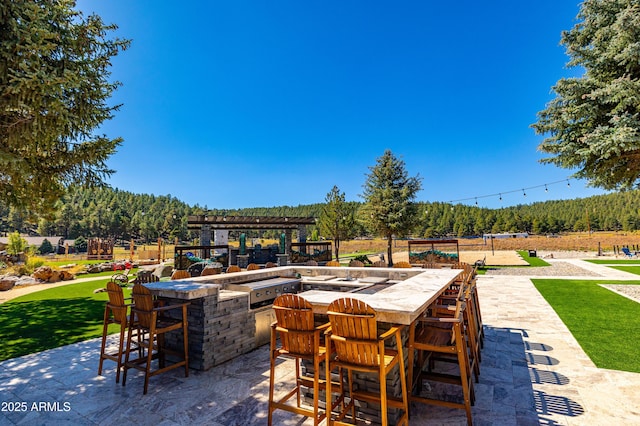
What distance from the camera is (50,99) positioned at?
4426 mm

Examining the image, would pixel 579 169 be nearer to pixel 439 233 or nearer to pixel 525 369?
pixel 525 369

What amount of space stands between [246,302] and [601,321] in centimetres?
734

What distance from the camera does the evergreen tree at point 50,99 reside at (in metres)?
3.94

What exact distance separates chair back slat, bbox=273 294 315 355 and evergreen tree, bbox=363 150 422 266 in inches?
609

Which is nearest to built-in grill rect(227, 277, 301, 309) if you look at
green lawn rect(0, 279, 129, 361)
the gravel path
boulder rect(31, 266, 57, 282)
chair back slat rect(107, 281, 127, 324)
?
chair back slat rect(107, 281, 127, 324)

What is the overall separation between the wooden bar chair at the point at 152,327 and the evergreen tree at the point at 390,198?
1472 cm

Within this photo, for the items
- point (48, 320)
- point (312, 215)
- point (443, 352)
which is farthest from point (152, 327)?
point (312, 215)

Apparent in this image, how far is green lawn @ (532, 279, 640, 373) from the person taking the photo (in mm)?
4348

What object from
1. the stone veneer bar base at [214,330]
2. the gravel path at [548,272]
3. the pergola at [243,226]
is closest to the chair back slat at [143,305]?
the stone veneer bar base at [214,330]

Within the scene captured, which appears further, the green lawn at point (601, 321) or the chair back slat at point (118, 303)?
the green lawn at point (601, 321)

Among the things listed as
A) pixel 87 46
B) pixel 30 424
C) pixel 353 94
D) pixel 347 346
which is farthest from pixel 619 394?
pixel 353 94

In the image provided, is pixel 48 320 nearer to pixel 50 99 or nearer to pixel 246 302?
pixel 50 99

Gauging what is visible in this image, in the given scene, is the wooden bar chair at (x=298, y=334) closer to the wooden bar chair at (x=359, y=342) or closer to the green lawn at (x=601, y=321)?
the wooden bar chair at (x=359, y=342)

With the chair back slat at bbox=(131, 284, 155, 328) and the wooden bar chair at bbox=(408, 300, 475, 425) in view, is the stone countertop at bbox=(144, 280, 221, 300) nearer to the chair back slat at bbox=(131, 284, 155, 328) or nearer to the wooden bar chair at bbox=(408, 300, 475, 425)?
the chair back slat at bbox=(131, 284, 155, 328)
